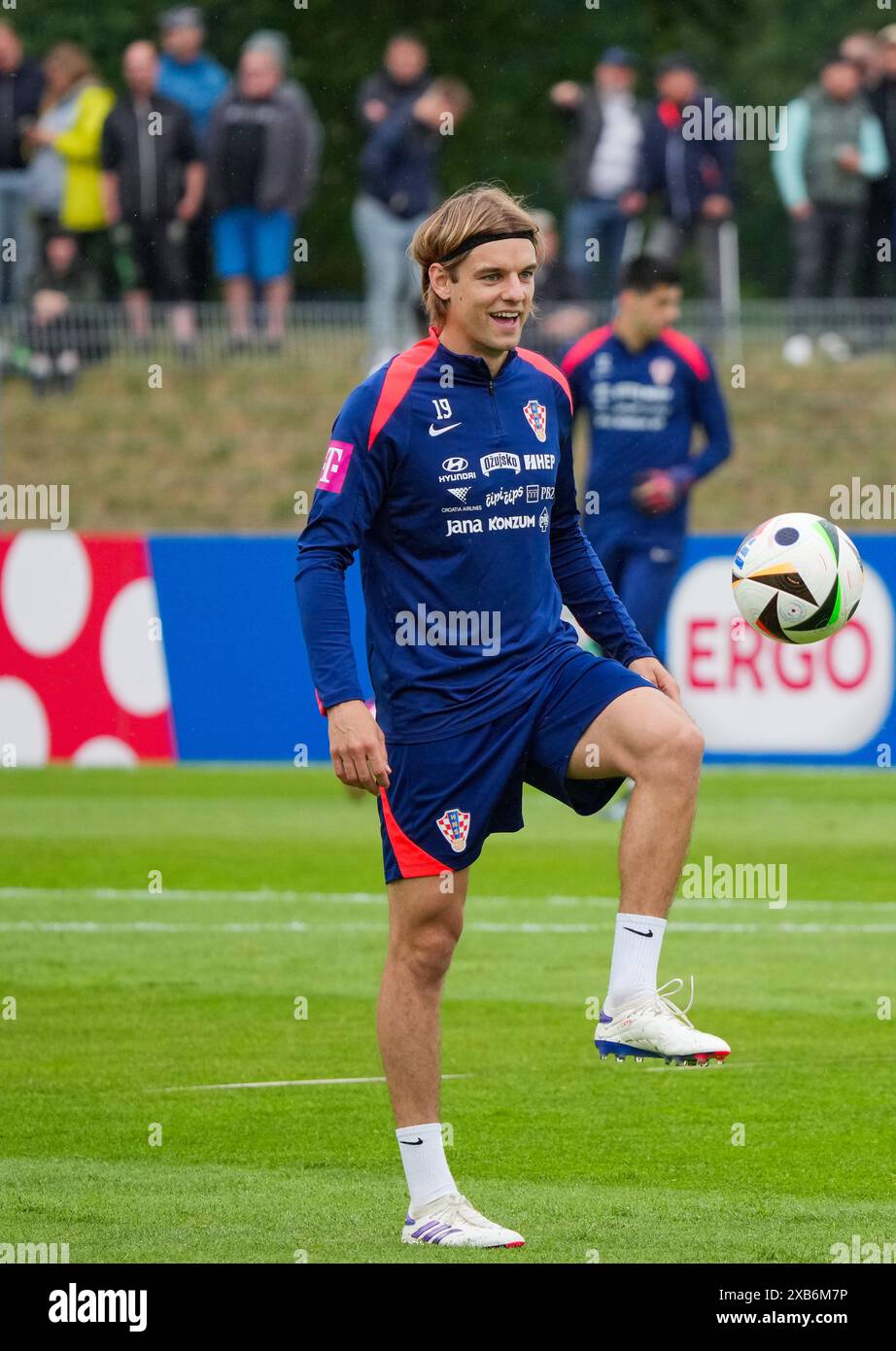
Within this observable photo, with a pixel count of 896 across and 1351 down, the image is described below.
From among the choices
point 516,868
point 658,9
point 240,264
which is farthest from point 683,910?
point 658,9

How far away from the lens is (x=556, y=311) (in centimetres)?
2050

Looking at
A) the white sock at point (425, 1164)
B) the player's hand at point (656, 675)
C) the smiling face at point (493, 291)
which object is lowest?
the white sock at point (425, 1164)

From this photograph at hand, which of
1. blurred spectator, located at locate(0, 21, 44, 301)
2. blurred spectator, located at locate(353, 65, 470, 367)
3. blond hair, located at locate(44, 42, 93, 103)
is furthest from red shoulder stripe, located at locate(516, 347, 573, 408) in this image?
blond hair, located at locate(44, 42, 93, 103)

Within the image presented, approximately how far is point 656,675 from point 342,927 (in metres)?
4.79

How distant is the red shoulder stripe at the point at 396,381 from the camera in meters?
6.04

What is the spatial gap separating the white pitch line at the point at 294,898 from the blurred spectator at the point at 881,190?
10.7 metres

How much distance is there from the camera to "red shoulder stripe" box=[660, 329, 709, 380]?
45.1 ft

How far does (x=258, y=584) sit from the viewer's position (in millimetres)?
15938

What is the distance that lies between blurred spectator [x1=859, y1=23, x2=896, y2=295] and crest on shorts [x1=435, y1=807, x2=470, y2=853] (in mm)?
15736

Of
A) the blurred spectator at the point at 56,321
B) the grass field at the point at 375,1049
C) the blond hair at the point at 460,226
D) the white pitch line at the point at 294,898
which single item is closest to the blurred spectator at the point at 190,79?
the blurred spectator at the point at 56,321

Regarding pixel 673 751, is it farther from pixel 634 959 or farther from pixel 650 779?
pixel 634 959

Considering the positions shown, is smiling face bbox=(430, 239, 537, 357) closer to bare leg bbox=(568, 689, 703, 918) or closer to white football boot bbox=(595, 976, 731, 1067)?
bare leg bbox=(568, 689, 703, 918)

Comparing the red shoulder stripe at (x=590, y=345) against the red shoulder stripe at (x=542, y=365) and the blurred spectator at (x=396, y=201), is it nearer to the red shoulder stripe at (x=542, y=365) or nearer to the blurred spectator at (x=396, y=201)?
the blurred spectator at (x=396, y=201)
